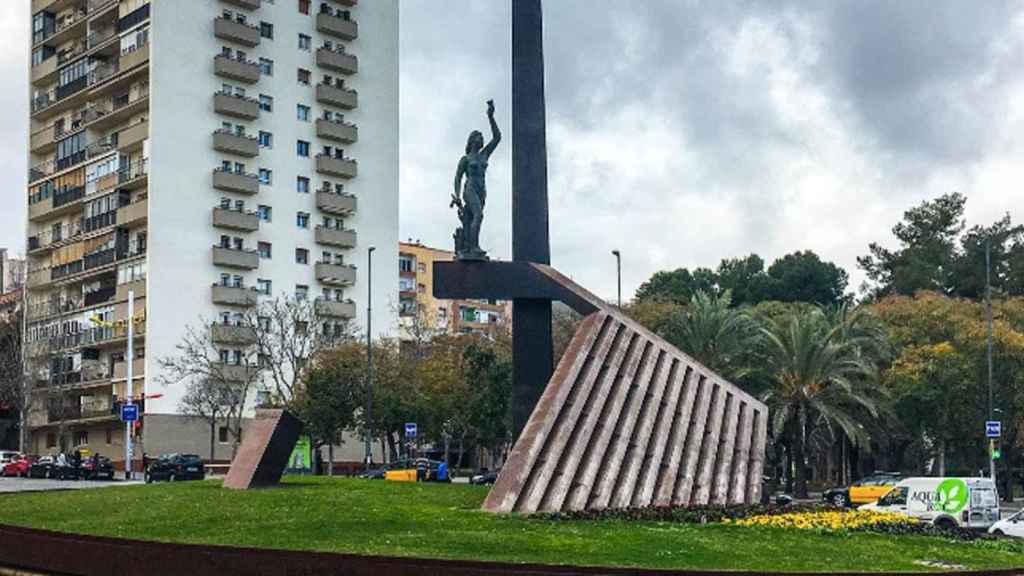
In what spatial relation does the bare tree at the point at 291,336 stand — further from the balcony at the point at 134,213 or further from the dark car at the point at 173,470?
the dark car at the point at 173,470

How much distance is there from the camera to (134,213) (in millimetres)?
67875

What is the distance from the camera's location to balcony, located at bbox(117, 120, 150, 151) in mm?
67438

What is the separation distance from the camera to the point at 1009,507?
48.1m

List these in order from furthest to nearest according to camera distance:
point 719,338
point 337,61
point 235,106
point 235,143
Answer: point 337,61 < point 235,106 < point 235,143 < point 719,338

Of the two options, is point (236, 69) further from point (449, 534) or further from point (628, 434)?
point (449, 534)

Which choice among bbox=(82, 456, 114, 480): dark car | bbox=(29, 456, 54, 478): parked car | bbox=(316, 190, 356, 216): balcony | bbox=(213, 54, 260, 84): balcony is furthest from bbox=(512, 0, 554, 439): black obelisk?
bbox=(316, 190, 356, 216): balcony

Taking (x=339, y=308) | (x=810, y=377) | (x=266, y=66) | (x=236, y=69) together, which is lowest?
(x=810, y=377)

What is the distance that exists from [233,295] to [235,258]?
190 centimetres

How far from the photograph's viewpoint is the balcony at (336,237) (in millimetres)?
73688

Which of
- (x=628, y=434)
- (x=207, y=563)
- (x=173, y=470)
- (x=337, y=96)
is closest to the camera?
(x=207, y=563)

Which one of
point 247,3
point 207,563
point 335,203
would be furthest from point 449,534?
point 335,203

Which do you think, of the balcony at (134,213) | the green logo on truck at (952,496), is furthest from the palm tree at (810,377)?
the balcony at (134,213)

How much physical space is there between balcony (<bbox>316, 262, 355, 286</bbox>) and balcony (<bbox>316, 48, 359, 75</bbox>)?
1077 cm

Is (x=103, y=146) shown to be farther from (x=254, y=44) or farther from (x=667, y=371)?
(x=667, y=371)
